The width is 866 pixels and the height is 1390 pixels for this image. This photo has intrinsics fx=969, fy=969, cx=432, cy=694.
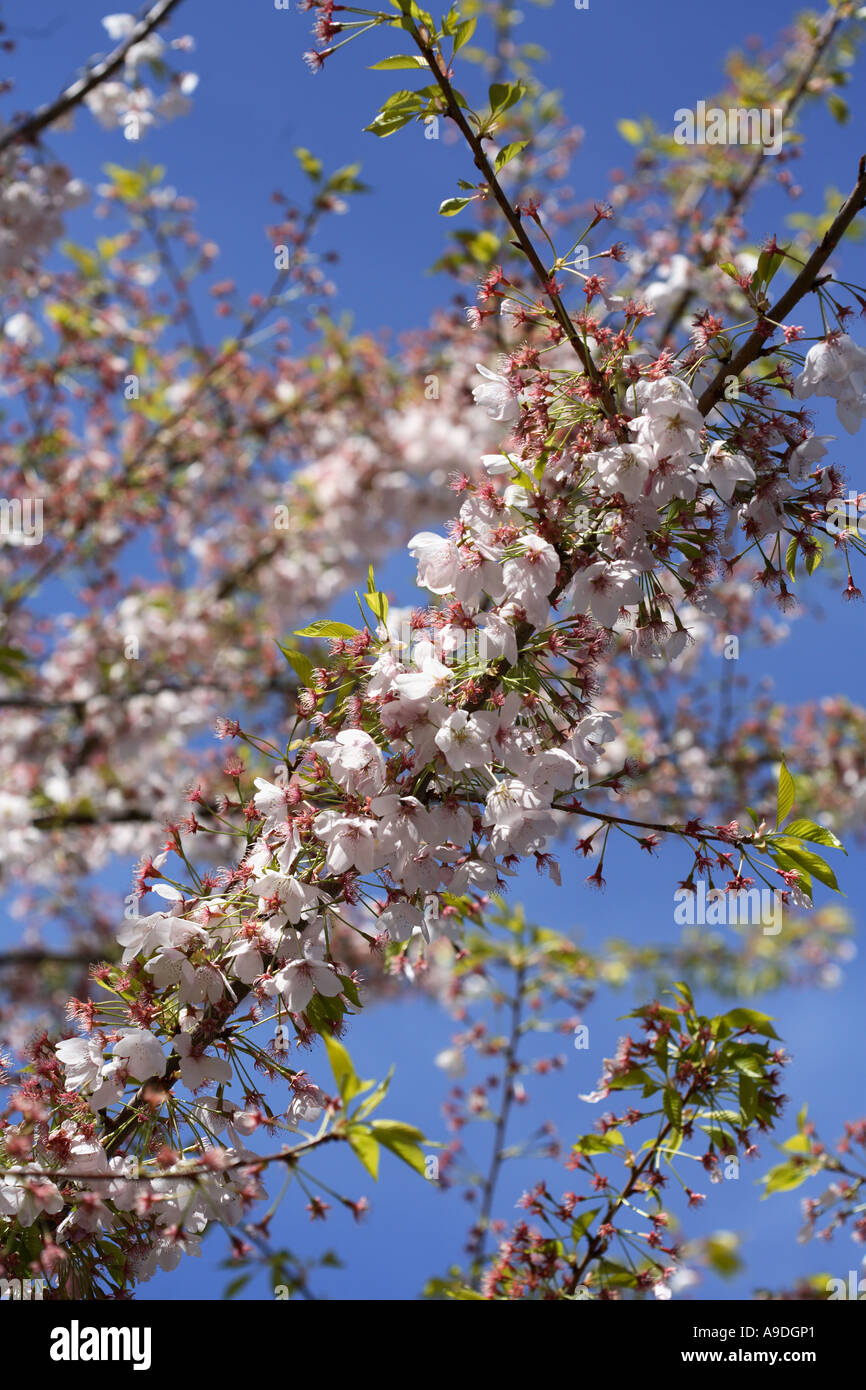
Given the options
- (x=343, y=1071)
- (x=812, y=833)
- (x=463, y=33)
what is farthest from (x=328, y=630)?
(x=463, y=33)

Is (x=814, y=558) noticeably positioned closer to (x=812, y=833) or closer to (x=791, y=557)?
(x=791, y=557)

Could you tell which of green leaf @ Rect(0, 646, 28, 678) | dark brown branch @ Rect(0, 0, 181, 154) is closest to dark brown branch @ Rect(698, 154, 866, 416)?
green leaf @ Rect(0, 646, 28, 678)

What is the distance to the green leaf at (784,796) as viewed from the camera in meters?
1.67

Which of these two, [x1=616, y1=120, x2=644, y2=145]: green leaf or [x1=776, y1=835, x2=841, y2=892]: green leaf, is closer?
[x1=776, y1=835, x2=841, y2=892]: green leaf

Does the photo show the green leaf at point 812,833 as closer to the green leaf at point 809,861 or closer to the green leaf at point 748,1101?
the green leaf at point 809,861

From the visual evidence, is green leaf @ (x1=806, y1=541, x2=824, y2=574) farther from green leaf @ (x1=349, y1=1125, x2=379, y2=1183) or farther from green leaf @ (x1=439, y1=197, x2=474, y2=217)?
green leaf @ (x1=349, y1=1125, x2=379, y2=1183)

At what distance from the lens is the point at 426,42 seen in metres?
1.60

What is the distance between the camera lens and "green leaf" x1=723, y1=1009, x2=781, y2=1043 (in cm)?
190

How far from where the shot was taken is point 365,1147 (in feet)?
3.92

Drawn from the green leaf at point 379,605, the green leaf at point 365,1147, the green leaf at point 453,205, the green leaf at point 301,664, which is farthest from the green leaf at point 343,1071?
the green leaf at point 453,205

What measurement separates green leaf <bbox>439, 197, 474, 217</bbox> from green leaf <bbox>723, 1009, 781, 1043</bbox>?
158 centimetres

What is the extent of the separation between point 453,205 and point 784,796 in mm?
1178
